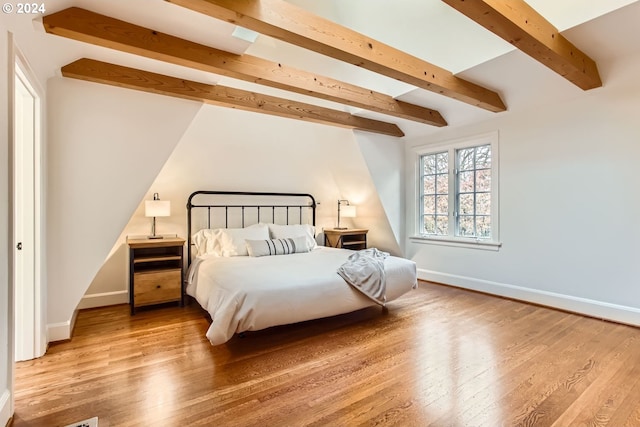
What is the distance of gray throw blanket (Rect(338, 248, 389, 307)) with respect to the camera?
9.87 feet

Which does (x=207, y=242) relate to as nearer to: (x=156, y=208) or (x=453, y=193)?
(x=156, y=208)

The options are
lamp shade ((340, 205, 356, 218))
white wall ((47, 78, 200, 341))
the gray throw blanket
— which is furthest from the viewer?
lamp shade ((340, 205, 356, 218))

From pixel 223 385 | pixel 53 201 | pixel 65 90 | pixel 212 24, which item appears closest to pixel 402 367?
pixel 223 385

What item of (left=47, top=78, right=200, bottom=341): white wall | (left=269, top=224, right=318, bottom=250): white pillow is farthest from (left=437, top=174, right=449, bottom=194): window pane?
(left=47, top=78, right=200, bottom=341): white wall

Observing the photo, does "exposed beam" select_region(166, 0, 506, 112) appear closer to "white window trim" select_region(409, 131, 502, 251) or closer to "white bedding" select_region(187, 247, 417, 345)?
"white window trim" select_region(409, 131, 502, 251)

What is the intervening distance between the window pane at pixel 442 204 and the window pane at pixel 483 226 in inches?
18.8

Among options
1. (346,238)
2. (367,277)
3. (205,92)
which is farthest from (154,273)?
(346,238)

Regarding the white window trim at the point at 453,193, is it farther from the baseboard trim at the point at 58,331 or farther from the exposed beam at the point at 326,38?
the baseboard trim at the point at 58,331

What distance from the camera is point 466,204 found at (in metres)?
4.47

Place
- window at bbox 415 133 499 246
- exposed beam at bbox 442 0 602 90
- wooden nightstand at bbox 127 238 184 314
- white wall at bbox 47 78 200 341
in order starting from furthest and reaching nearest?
window at bbox 415 133 499 246, wooden nightstand at bbox 127 238 184 314, white wall at bbox 47 78 200 341, exposed beam at bbox 442 0 602 90

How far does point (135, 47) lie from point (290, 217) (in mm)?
3212

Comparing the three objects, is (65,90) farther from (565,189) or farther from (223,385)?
(565,189)

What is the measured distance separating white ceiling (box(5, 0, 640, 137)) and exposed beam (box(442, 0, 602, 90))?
13 cm

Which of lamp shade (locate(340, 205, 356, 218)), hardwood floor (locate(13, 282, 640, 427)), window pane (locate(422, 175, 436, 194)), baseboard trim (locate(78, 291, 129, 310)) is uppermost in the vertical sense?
window pane (locate(422, 175, 436, 194))
